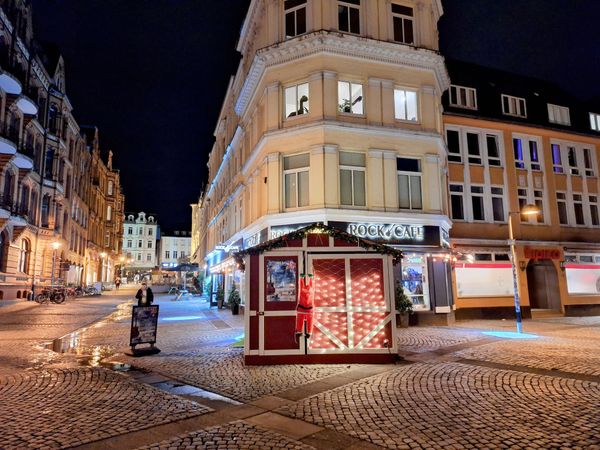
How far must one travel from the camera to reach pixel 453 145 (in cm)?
2223

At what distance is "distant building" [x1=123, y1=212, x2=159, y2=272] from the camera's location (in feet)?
360

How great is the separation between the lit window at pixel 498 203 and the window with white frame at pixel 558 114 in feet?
22.5

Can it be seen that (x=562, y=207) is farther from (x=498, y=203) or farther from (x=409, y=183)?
(x=409, y=183)

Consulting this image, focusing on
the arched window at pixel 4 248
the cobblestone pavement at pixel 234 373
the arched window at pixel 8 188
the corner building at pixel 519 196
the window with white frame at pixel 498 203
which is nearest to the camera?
the cobblestone pavement at pixel 234 373

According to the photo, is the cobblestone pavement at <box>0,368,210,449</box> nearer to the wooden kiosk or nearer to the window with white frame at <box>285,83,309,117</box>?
the wooden kiosk

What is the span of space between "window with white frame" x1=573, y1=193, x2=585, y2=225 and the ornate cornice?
40.7 feet

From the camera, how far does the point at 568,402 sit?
6.63m

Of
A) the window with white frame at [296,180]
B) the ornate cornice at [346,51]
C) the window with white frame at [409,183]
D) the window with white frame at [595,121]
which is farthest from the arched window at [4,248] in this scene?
the window with white frame at [595,121]

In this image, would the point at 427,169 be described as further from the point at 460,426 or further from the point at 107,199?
the point at 107,199

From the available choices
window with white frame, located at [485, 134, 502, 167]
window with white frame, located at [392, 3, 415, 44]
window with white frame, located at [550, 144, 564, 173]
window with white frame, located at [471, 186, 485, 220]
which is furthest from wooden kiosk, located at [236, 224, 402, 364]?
window with white frame, located at [550, 144, 564, 173]

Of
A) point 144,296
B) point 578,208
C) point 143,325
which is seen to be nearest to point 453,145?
point 578,208

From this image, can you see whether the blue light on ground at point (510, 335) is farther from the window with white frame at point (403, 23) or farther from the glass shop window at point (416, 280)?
the window with white frame at point (403, 23)

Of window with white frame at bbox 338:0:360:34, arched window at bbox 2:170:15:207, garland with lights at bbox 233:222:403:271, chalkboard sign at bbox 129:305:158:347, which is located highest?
window with white frame at bbox 338:0:360:34

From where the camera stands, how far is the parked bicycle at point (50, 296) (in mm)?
28469
